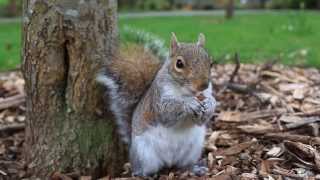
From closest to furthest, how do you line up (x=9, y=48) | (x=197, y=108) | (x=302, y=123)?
(x=197, y=108) → (x=302, y=123) → (x=9, y=48)

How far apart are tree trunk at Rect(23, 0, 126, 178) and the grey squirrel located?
75mm

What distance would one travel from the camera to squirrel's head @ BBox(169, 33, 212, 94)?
78.8 inches

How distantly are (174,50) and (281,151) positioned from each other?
25.9 inches

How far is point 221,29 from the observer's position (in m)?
7.53

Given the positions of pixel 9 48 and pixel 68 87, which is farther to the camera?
pixel 9 48

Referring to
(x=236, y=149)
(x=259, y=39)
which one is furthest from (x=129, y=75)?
(x=259, y=39)

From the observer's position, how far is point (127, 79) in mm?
2234

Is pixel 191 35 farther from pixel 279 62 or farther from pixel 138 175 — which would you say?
pixel 138 175

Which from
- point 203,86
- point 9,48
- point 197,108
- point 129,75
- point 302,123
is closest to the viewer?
point 203,86

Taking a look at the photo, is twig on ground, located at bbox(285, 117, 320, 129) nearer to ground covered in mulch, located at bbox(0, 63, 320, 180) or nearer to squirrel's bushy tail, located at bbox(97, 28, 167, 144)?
ground covered in mulch, located at bbox(0, 63, 320, 180)

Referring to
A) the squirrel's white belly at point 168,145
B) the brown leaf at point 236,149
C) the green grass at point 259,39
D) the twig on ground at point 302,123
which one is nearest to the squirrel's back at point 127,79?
the squirrel's white belly at point 168,145

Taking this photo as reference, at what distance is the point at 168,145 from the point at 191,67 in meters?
0.33

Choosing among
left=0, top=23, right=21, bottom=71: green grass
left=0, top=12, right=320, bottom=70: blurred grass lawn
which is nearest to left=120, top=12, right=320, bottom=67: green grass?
left=0, top=12, right=320, bottom=70: blurred grass lawn

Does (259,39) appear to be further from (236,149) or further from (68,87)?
(68,87)
